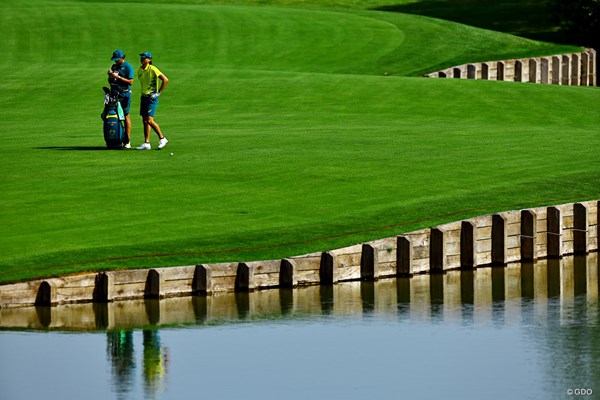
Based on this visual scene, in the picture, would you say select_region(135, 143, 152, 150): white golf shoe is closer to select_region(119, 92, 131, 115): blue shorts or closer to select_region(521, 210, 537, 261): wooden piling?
select_region(119, 92, 131, 115): blue shorts

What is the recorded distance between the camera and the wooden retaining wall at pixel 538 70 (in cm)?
5628

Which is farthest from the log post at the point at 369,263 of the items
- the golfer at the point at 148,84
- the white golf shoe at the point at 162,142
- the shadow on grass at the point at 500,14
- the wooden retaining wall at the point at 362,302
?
the shadow on grass at the point at 500,14

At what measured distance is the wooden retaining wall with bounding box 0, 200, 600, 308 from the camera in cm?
2361

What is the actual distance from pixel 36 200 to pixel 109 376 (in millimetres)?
8804

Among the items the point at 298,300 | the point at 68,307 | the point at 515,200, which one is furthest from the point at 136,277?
the point at 515,200

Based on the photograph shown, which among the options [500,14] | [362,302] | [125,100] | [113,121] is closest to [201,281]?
[362,302]

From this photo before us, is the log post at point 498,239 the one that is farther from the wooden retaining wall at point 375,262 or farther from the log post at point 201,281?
the log post at point 201,281

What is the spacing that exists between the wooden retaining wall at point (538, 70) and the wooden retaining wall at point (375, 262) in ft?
84.2

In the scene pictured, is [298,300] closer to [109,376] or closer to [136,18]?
[109,376]

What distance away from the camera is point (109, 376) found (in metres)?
19.7

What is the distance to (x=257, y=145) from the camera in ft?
115

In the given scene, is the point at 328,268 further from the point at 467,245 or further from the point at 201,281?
the point at 467,245

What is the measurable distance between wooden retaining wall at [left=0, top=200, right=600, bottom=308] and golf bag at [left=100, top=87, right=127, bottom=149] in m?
8.87

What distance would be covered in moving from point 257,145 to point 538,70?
2720 cm
